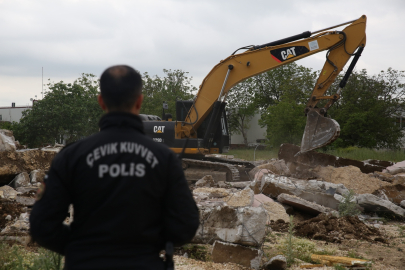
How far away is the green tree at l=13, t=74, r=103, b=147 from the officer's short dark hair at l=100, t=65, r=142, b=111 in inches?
1002

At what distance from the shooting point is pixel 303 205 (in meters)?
8.43

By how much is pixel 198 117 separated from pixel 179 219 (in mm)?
10609

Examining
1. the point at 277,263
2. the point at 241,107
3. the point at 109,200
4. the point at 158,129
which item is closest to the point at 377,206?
the point at 277,263

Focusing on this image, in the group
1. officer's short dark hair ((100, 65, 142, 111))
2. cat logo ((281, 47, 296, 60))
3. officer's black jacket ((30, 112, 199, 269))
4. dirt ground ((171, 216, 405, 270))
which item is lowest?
dirt ground ((171, 216, 405, 270))

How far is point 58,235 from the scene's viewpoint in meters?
1.89

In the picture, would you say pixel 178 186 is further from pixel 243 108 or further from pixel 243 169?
pixel 243 108

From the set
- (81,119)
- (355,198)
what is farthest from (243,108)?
(355,198)

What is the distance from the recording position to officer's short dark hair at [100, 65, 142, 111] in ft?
6.46

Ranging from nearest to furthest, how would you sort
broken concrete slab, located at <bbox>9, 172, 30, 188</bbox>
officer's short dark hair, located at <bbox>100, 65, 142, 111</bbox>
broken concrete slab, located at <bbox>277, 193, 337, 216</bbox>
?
officer's short dark hair, located at <bbox>100, 65, 142, 111</bbox>
broken concrete slab, located at <bbox>277, 193, 337, 216</bbox>
broken concrete slab, located at <bbox>9, 172, 30, 188</bbox>

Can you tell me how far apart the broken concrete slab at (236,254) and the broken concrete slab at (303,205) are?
139 inches

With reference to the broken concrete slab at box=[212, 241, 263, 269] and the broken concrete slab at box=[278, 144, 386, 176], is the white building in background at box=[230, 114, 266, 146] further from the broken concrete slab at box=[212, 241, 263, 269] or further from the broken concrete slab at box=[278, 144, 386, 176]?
the broken concrete slab at box=[212, 241, 263, 269]

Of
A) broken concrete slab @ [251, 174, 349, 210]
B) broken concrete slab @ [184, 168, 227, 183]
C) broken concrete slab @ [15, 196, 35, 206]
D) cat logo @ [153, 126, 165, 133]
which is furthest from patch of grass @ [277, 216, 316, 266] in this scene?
cat logo @ [153, 126, 165, 133]

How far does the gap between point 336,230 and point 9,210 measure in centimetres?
578

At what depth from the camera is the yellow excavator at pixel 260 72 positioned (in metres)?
11.2
